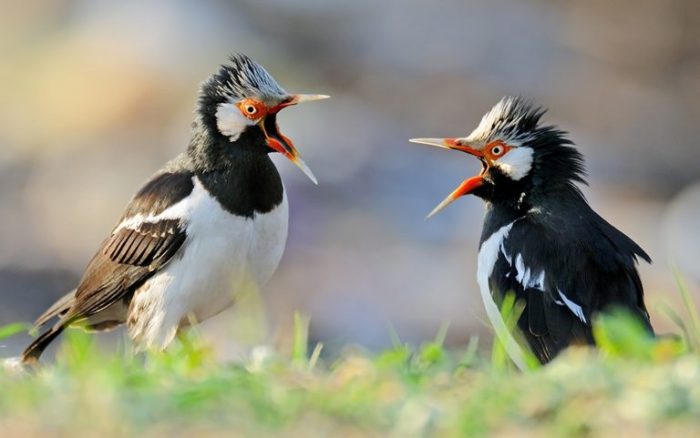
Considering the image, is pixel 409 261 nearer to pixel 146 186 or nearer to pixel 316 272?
pixel 316 272

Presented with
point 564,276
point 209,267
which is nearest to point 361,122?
point 209,267

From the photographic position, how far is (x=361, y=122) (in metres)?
18.2

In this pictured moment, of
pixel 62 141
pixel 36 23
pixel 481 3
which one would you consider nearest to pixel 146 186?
pixel 62 141

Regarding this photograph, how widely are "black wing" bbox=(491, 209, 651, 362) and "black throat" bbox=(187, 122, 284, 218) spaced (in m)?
1.47

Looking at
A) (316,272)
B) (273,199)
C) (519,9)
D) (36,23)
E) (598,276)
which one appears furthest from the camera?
(519,9)

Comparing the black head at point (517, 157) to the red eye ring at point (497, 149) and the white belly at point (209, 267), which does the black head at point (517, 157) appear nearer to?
the red eye ring at point (497, 149)

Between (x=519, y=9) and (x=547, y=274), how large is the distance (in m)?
14.1

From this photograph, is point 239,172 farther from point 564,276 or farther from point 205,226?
point 564,276

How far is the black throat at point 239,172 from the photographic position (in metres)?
7.95

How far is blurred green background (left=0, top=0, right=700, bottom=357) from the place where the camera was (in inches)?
626

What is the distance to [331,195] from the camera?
16797 mm

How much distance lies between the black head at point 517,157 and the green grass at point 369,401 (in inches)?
113

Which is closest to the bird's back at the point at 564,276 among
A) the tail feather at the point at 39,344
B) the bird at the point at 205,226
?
the bird at the point at 205,226

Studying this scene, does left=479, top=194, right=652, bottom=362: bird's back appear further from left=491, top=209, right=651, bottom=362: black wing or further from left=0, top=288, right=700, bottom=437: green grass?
left=0, top=288, right=700, bottom=437: green grass
